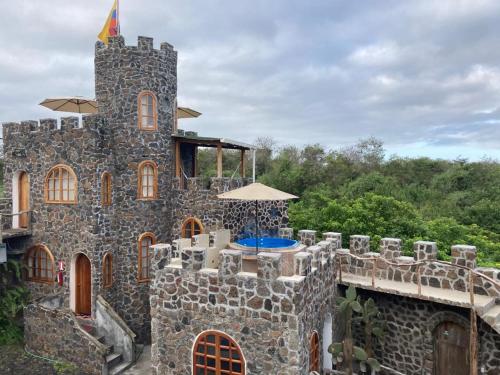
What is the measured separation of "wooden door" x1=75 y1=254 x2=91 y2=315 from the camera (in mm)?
13219

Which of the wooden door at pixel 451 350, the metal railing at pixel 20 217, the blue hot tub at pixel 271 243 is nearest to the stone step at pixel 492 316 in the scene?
the wooden door at pixel 451 350

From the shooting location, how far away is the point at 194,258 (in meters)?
8.25

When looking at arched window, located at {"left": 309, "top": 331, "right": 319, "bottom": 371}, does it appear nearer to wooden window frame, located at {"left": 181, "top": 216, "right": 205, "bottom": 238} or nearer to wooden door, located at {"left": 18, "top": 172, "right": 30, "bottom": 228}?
wooden window frame, located at {"left": 181, "top": 216, "right": 205, "bottom": 238}

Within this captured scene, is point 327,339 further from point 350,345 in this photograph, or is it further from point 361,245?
point 361,245

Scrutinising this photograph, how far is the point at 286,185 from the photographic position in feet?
93.2

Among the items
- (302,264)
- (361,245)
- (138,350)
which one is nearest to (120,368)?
(138,350)

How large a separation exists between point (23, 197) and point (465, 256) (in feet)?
49.5

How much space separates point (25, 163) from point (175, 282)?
358 inches

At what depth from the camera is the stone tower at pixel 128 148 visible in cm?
1352

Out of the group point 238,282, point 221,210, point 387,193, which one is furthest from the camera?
point 387,193

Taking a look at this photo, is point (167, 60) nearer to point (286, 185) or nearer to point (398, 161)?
point (286, 185)

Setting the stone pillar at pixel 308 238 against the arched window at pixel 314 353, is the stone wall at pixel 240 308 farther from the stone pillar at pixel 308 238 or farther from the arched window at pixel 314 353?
the stone pillar at pixel 308 238

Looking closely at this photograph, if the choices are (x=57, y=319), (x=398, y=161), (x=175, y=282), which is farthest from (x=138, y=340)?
(x=398, y=161)

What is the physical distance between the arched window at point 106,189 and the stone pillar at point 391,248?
926 cm
